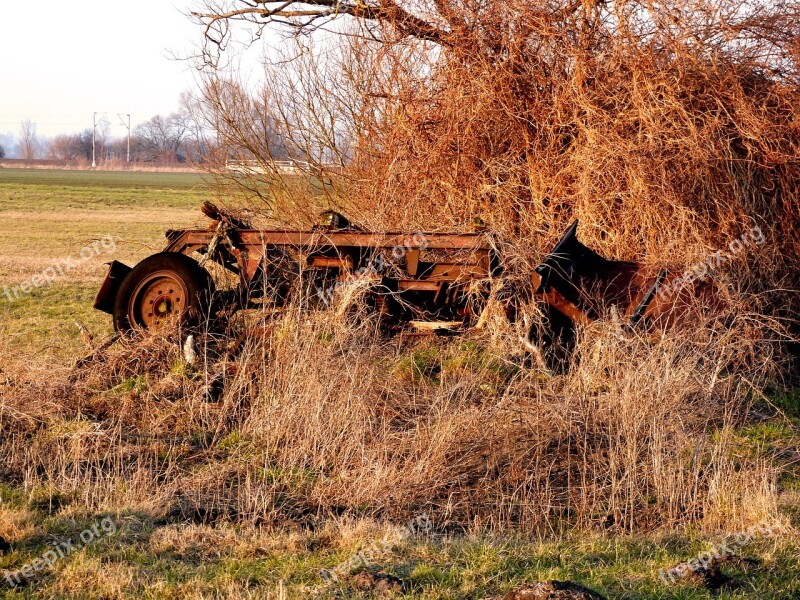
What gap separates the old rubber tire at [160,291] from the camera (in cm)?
815

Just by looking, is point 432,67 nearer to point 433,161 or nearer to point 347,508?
point 433,161

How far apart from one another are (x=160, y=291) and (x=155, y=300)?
96mm

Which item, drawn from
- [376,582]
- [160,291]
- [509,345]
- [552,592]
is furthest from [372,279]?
[552,592]

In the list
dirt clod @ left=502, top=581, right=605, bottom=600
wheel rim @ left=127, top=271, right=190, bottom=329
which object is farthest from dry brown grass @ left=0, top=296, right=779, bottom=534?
dirt clod @ left=502, top=581, right=605, bottom=600

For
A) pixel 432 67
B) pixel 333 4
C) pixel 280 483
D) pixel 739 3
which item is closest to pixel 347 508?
pixel 280 483

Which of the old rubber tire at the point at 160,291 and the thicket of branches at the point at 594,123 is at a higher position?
the thicket of branches at the point at 594,123

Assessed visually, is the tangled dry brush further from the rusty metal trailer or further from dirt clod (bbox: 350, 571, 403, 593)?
dirt clod (bbox: 350, 571, 403, 593)

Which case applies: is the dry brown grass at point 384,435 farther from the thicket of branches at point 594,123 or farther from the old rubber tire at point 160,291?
the thicket of branches at point 594,123

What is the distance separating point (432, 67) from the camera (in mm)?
11547

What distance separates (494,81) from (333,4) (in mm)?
3725

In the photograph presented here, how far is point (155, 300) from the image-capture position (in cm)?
827

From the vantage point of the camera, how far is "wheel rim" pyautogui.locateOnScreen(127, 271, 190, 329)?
26.9 ft

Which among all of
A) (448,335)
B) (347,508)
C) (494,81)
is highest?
(494,81)

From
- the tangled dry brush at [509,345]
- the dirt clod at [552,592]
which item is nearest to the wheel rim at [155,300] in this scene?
the tangled dry brush at [509,345]
